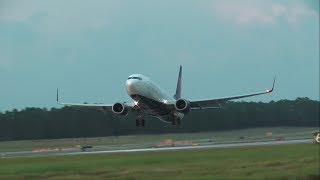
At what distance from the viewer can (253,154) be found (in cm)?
4325

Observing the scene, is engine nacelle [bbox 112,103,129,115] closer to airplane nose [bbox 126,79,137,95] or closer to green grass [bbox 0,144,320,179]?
airplane nose [bbox 126,79,137,95]

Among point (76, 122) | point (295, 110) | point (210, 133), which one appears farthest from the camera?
point (295, 110)

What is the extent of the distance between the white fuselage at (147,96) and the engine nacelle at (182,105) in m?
1.13

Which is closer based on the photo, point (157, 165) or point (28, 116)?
point (157, 165)

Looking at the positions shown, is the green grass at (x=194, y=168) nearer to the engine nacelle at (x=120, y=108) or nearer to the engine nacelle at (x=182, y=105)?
the engine nacelle at (x=182, y=105)

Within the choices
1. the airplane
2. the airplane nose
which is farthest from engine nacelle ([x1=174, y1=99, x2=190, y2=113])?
the airplane nose

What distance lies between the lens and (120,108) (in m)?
64.8

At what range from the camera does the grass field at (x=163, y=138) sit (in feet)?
244

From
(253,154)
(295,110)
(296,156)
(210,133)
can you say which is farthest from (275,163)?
(295,110)

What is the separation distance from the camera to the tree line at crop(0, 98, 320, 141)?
82.2m

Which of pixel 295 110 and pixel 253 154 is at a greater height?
pixel 295 110

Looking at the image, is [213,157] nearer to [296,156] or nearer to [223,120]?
[296,156]

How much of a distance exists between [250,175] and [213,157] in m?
11.4

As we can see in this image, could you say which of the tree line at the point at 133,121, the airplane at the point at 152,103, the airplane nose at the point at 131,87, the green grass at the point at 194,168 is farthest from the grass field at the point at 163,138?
the green grass at the point at 194,168
